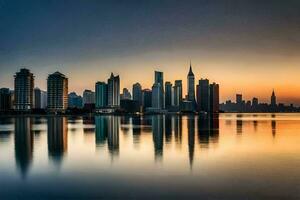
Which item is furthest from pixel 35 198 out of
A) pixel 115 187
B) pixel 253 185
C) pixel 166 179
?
pixel 253 185

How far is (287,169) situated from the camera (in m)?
25.0

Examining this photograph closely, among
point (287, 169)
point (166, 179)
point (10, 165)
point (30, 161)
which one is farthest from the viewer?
point (30, 161)

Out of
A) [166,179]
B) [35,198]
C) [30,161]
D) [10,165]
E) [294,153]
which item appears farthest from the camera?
[294,153]

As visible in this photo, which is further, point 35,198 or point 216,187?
point 216,187

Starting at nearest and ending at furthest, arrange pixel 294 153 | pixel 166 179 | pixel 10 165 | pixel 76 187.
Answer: pixel 76 187 → pixel 166 179 → pixel 10 165 → pixel 294 153

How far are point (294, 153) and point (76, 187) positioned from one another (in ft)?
74.2

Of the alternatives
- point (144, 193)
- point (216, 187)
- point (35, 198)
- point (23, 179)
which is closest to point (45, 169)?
point (23, 179)

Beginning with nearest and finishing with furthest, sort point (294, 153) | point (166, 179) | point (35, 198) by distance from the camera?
point (35, 198), point (166, 179), point (294, 153)

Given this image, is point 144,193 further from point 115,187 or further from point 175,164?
point 175,164

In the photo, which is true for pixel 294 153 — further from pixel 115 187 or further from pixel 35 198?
pixel 35 198

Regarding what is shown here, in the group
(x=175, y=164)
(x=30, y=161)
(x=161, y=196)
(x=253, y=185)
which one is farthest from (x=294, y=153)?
(x=30, y=161)

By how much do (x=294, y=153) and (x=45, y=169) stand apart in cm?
2244

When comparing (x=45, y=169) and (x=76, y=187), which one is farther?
(x=45, y=169)

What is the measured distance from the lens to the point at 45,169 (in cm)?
2536
